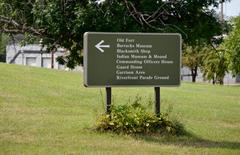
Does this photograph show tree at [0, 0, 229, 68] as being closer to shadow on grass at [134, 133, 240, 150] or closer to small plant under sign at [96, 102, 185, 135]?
small plant under sign at [96, 102, 185, 135]

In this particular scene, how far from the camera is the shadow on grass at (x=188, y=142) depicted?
12.2 m

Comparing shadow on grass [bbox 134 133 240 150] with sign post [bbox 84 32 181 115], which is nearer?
shadow on grass [bbox 134 133 240 150]

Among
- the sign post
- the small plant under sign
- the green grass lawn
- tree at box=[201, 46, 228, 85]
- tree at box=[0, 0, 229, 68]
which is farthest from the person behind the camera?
Answer: tree at box=[201, 46, 228, 85]

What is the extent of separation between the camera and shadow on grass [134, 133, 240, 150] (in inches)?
482

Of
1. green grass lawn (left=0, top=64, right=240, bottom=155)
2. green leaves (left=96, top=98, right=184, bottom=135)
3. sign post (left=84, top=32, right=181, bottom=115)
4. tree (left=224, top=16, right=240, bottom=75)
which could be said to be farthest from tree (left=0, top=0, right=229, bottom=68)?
tree (left=224, top=16, right=240, bottom=75)

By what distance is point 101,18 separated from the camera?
470 inches

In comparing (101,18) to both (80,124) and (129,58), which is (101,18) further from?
(80,124)

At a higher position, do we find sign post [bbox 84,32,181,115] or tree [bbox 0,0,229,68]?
tree [bbox 0,0,229,68]

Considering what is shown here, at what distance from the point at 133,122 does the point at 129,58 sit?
146cm

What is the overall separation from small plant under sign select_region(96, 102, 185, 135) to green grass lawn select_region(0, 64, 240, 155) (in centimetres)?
31

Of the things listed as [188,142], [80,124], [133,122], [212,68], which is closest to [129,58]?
[133,122]

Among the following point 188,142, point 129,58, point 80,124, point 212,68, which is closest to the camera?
point 188,142

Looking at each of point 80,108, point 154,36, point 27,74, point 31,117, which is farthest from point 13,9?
point 27,74

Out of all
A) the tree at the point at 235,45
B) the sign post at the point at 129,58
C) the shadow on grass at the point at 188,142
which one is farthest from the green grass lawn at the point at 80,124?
the tree at the point at 235,45
